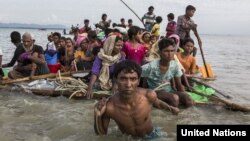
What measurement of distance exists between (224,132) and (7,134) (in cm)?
235

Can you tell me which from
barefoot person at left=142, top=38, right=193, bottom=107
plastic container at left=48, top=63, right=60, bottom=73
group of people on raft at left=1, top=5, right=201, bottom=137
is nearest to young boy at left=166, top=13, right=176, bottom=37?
group of people on raft at left=1, top=5, right=201, bottom=137

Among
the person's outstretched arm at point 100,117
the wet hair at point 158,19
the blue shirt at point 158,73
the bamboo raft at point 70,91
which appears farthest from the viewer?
the wet hair at point 158,19

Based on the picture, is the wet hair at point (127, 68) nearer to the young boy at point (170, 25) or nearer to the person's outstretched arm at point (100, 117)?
the person's outstretched arm at point (100, 117)

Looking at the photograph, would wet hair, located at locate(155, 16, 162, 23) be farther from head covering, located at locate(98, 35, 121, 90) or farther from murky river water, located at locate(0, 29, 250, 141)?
murky river water, located at locate(0, 29, 250, 141)

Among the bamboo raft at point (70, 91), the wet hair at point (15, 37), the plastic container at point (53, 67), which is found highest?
the wet hair at point (15, 37)

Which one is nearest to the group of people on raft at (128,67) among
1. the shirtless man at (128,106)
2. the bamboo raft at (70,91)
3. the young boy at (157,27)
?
the shirtless man at (128,106)

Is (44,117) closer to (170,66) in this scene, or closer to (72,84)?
(72,84)

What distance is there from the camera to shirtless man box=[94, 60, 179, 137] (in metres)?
3.24

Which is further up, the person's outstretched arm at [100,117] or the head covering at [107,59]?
the head covering at [107,59]

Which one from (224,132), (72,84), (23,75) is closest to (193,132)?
(224,132)

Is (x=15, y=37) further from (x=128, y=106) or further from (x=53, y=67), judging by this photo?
(x=128, y=106)

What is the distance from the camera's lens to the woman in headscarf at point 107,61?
5629mm

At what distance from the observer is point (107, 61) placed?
18.9 ft

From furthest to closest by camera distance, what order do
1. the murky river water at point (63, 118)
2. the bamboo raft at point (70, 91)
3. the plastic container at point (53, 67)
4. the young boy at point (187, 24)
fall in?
the young boy at point (187, 24), the plastic container at point (53, 67), the bamboo raft at point (70, 91), the murky river water at point (63, 118)
